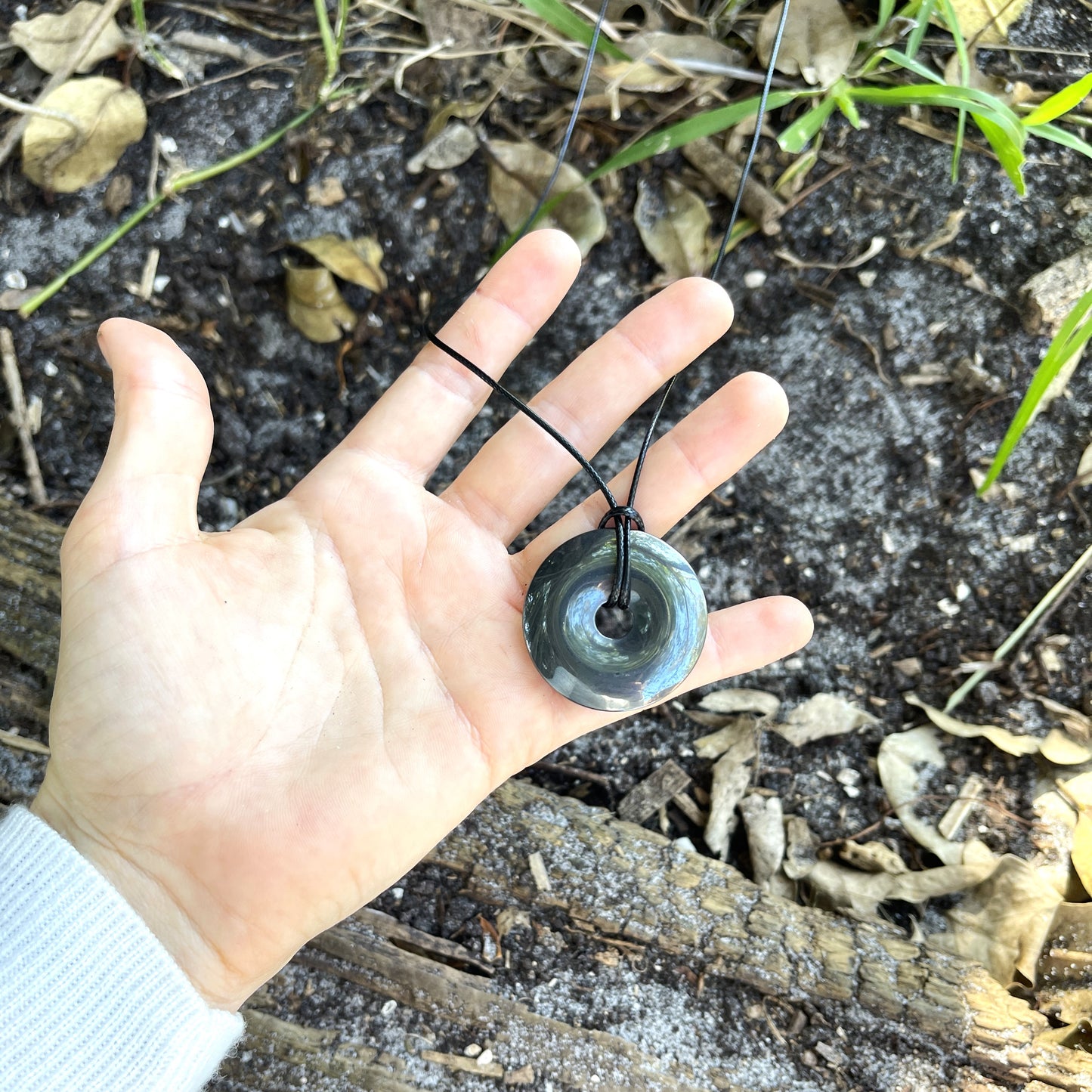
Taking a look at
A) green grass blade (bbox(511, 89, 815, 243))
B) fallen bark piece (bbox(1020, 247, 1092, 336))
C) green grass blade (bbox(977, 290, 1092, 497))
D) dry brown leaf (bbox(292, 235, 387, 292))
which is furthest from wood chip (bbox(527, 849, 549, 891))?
fallen bark piece (bbox(1020, 247, 1092, 336))

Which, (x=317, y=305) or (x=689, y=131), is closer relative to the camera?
(x=689, y=131)

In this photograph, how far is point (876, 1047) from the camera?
85.0 inches

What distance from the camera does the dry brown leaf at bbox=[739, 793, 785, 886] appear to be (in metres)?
2.54

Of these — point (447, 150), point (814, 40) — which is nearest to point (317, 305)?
point (447, 150)

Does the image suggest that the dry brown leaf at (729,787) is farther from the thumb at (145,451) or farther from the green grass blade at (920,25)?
the green grass blade at (920,25)

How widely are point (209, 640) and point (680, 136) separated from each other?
1.81m

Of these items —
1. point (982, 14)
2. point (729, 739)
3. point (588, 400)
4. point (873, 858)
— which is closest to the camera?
point (588, 400)

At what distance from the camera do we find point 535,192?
2867 mm

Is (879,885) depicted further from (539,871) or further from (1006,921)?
(539,871)

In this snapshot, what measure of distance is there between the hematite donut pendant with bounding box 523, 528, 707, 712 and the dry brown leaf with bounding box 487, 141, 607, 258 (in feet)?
3.55

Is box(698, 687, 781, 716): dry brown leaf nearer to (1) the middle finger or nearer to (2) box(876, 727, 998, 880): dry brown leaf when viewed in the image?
(2) box(876, 727, 998, 880): dry brown leaf

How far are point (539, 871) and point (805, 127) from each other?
2.10 meters

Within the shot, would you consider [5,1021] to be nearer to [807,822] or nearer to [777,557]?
[807,822]

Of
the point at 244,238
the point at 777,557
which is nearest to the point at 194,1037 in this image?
the point at 777,557
